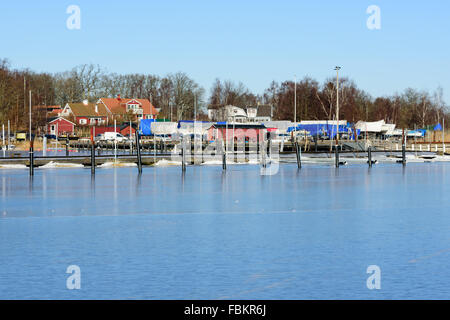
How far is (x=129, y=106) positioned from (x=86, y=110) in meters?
11.9

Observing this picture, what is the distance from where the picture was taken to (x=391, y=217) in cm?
2256

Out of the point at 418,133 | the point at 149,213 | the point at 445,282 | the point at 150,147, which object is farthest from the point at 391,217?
the point at 418,133

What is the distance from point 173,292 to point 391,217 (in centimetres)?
1186

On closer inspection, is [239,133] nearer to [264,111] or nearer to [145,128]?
[145,128]

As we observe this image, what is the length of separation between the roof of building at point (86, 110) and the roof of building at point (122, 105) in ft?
5.96

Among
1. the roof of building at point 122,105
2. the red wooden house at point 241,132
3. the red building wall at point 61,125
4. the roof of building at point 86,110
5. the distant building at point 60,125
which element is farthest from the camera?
the roof of building at point 122,105

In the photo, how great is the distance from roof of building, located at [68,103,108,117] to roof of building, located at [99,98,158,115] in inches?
71.5

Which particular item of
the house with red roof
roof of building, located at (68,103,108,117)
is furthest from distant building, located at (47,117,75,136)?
the house with red roof

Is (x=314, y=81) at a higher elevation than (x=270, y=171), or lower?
higher

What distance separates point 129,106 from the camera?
174 m

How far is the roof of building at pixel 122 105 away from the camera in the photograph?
169125mm

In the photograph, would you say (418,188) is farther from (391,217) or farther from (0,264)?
(0,264)

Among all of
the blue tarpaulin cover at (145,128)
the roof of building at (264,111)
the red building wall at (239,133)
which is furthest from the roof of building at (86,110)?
the red building wall at (239,133)

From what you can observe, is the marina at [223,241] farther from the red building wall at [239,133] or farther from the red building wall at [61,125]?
the red building wall at [61,125]
